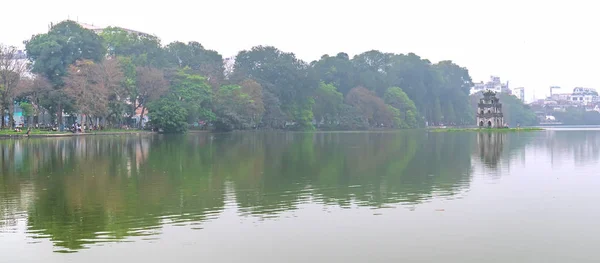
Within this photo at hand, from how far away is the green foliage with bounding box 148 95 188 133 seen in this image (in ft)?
241

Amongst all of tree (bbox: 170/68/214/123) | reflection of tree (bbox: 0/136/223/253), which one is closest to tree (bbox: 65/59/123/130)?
tree (bbox: 170/68/214/123)

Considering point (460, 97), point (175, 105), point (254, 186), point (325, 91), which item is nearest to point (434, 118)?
point (460, 97)

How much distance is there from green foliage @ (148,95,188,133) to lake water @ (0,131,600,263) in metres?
46.3

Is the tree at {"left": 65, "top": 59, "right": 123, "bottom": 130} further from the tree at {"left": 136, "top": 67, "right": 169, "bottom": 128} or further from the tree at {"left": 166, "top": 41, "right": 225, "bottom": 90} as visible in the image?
the tree at {"left": 166, "top": 41, "right": 225, "bottom": 90}

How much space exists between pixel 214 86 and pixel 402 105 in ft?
141

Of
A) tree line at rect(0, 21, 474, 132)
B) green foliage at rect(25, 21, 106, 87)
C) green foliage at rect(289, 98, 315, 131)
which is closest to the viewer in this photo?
tree line at rect(0, 21, 474, 132)

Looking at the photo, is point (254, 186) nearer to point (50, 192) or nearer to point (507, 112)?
point (50, 192)

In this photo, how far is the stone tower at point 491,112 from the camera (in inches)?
3738

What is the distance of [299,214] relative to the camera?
49.0ft

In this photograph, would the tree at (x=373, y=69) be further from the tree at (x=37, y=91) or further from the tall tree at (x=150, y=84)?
the tree at (x=37, y=91)

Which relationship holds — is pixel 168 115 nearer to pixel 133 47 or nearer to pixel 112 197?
pixel 133 47

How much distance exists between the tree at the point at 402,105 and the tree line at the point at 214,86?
190mm

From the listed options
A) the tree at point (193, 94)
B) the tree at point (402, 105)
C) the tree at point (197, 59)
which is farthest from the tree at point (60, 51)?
the tree at point (402, 105)

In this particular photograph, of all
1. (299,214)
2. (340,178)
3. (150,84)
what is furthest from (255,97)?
(299,214)
